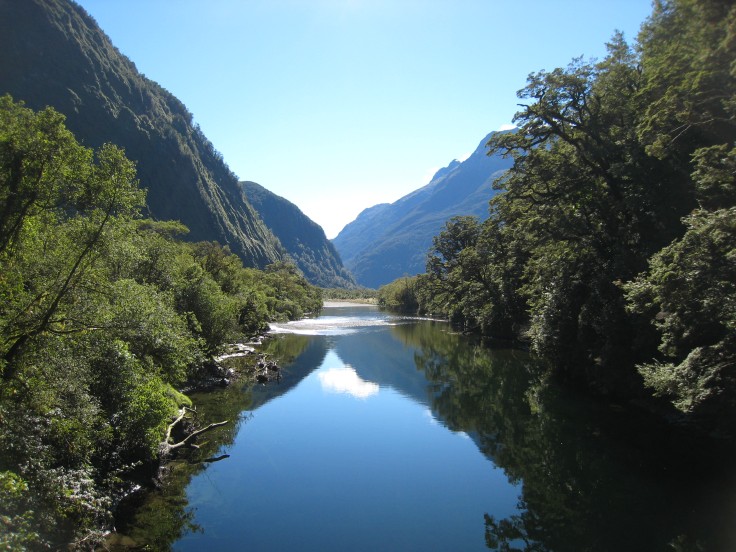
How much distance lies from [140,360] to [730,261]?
19424 millimetres

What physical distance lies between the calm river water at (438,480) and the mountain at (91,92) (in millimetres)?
156273

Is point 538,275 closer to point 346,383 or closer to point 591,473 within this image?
point 346,383

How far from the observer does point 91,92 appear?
168750 millimetres

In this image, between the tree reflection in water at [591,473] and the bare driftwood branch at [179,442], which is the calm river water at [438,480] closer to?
the tree reflection in water at [591,473]

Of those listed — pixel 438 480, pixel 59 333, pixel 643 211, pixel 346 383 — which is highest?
pixel 643 211

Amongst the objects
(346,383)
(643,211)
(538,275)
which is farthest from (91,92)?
(643,211)

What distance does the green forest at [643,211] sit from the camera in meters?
15.1

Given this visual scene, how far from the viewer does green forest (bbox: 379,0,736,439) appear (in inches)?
594

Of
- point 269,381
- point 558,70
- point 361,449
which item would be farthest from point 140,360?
point 558,70

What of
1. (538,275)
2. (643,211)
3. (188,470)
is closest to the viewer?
(188,470)

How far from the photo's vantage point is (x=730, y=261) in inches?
533

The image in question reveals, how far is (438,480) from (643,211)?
1640cm

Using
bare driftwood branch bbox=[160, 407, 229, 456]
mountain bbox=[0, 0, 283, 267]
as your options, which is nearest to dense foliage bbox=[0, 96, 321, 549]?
bare driftwood branch bbox=[160, 407, 229, 456]

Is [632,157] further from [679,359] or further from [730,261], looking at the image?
[730,261]
